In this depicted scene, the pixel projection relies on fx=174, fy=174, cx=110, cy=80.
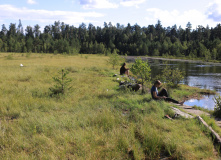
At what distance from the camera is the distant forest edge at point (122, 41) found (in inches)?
2904

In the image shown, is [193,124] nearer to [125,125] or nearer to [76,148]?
[125,125]

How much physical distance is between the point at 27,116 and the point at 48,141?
2.43m

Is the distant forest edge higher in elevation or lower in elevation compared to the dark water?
higher

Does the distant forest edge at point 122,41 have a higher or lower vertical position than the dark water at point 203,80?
higher

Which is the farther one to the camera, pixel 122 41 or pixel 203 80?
pixel 122 41

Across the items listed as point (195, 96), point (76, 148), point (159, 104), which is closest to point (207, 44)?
point (195, 96)

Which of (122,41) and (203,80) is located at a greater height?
(122,41)

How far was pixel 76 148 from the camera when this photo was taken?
4.34 meters

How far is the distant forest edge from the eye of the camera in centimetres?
7375

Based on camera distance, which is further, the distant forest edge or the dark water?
the distant forest edge

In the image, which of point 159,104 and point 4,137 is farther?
point 159,104

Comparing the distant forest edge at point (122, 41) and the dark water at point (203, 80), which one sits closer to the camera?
the dark water at point (203, 80)

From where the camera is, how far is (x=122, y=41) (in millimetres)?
119500

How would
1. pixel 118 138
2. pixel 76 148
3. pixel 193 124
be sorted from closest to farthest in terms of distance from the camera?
1. pixel 76 148
2. pixel 118 138
3. pixel 193 124
